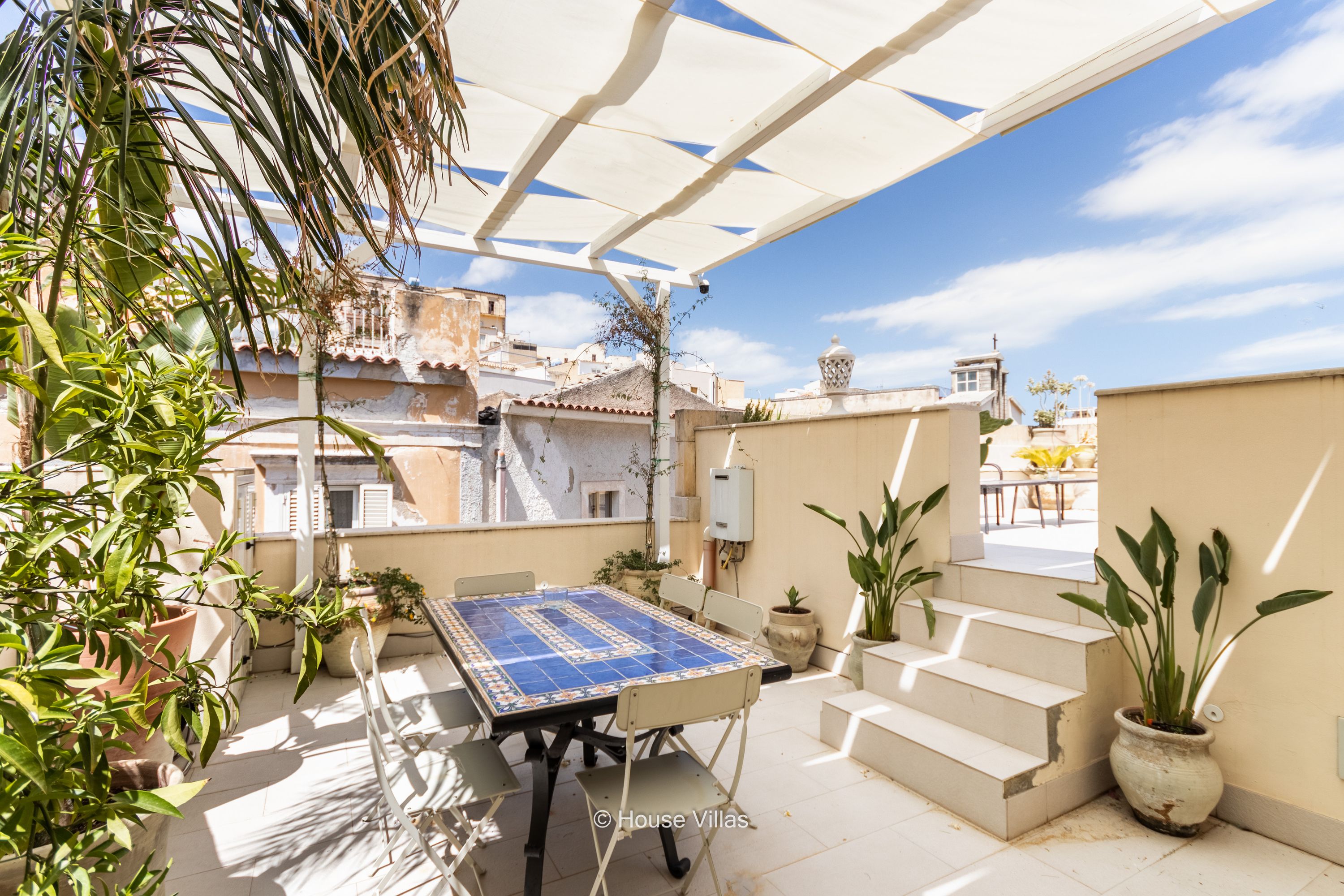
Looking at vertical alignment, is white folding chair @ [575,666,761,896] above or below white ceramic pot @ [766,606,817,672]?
above

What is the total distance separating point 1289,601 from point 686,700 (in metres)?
2.52

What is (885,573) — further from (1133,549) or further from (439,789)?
(439,789)

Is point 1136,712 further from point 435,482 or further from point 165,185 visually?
point 435,482

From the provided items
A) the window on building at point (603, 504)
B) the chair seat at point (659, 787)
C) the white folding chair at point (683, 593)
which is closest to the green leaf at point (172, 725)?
the chair seat at point (659, 787)

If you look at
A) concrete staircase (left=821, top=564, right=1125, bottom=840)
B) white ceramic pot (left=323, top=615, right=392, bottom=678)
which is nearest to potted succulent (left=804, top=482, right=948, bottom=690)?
concrete staircase (left=821, top=564, right=1125, bottom=840)

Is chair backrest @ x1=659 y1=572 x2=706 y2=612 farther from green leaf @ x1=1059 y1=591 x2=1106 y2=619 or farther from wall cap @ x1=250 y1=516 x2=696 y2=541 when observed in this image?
wall cap @ x1=250 y1=516 x2=696 y2=541

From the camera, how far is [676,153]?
386cm

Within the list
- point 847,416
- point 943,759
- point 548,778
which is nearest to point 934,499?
point 847,416

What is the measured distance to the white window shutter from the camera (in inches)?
275

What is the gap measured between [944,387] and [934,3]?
14.4 m

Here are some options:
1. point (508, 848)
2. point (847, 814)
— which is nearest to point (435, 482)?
point (508, 848)

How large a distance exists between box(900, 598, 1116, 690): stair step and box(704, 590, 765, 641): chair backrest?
4.29 feet

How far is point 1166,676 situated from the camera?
114 inches

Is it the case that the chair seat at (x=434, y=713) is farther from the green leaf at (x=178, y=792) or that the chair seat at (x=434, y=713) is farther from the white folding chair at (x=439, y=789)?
the green leaf at (x=178, y=792)
